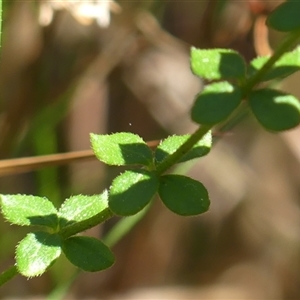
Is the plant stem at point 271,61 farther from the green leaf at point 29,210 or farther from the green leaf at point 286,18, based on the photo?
the green leaf at point 29,210

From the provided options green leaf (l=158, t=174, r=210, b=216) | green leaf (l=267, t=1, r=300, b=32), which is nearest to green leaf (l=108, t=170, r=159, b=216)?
green leaf (l=158, t=174, r=210, b=216)

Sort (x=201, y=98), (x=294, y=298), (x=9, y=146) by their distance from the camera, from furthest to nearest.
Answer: (x=294, y=298)
(x=9, y=146)
(x=201, y=98)

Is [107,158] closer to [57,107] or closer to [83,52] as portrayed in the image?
[57,107]

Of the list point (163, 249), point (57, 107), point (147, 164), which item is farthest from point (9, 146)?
point (163, 249)

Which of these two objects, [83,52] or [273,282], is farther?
[273,282]

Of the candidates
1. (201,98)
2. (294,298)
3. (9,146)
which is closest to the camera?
(201,98)

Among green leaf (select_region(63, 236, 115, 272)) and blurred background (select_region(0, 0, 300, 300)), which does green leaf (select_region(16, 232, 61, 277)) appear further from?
blurred background (select_region(0, 0, 300, 300))

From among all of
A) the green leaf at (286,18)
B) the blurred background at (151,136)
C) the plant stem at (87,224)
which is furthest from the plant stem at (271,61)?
the blurred background at (151,136)
